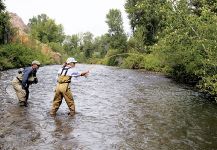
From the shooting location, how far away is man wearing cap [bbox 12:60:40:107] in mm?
14531

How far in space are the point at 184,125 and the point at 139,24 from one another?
1917 inches

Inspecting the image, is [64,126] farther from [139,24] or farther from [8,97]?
[139,24]

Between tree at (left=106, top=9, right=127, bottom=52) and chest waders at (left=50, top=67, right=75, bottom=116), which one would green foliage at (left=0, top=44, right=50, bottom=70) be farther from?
tree at (left=106, top=9, right=127, bottom=52)

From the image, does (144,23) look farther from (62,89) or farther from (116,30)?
(62,89)

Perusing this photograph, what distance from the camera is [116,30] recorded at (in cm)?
6975

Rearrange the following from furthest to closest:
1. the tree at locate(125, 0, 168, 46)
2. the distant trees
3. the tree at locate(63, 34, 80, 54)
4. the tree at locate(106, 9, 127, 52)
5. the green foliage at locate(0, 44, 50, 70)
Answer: the tree at locate(63, 34, 80, 54)
the tree at locate(106, 9, 127, 52)
the tree at locate(125, 0, 168, 46)
the distant trees
the green foliage at locate(0, 44, 50, 70)

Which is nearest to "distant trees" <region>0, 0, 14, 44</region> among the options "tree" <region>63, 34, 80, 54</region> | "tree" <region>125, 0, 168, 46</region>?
"tree" <region>125, 0, 168, 46</region>

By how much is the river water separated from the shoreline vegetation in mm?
1891

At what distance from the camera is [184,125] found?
42.2ft

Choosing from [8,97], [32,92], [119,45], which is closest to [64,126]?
[8,97]

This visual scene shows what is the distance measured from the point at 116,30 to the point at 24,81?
5606cm

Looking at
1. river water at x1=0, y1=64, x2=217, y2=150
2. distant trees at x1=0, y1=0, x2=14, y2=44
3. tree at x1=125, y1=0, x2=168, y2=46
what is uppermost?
tree at x1=125, y1=0, x2=168, y2=46

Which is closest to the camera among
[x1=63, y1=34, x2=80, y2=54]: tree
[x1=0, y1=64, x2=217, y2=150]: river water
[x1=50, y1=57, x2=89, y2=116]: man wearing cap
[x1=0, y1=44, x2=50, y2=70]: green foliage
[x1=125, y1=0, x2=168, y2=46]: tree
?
[x1=0, y1=64, x2=217, y2=150]: river water

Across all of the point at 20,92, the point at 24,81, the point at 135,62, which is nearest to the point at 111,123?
the point at 24,81
